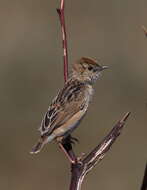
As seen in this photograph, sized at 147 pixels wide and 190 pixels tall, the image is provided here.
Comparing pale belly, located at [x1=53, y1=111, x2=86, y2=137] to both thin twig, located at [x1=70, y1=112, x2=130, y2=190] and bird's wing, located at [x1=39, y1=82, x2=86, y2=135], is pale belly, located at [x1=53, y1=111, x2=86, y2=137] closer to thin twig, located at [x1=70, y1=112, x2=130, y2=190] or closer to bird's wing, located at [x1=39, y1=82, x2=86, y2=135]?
bird's wing, located at [x1=39, y1=82, x2=86, y2=135]

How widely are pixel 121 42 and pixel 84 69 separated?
899 centimetres

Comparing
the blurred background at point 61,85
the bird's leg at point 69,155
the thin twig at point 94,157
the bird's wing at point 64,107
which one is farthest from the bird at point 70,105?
the blurred background at point 61,85

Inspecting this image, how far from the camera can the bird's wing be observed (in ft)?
19.0

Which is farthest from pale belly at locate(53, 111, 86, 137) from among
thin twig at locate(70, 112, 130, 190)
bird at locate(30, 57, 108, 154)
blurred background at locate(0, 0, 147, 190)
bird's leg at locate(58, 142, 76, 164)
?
blurred background at locate(0, 0, 147, 190)

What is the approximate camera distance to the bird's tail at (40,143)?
17.7ft

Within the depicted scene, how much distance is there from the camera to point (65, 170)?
466 inches

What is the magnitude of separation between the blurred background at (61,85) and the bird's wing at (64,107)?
5268 mm

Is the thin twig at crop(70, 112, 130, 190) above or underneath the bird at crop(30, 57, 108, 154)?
above

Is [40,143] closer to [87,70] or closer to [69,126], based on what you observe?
[69,126]

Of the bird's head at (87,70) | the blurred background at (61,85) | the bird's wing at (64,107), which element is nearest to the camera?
the bird's wing at (64,107)

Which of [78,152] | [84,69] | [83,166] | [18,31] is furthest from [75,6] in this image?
[83,166]

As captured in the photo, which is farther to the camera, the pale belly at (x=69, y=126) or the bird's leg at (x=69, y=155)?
the pale belly at (x=69, y=126)

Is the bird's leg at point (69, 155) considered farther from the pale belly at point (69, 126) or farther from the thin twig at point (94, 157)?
the pale belly at point (69, 126)

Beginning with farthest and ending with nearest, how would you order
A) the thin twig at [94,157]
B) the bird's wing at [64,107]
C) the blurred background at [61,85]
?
the blurred background at [61,85] < the bird's wing at [64,107] < the thin twig at [94,157]
